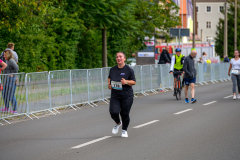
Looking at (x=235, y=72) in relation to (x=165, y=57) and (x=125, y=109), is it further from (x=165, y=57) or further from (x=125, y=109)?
(x=125, y=109)

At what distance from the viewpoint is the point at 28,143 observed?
32.3ft

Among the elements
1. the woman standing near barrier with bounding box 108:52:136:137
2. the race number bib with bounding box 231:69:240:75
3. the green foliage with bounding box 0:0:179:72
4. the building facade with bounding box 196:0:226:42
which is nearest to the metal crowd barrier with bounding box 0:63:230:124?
the green foliage with bounding box 0:0:179:72

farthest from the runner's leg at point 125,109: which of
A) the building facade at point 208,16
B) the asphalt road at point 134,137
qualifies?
the building facade at point 208,16

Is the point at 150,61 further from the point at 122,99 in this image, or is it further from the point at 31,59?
the point at 122,99

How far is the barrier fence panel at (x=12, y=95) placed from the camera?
13573 millimetres

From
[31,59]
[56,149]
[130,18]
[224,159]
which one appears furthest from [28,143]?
[31,59]

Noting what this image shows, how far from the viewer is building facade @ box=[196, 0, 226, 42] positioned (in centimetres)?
12262

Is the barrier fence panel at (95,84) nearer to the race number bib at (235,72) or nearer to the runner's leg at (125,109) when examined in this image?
Answer: the race number bib at (235,72)

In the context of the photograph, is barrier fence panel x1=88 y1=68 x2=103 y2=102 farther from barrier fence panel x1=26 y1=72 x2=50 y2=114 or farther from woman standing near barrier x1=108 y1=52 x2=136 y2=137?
woman standing near barrier x1=108 y1=52 x2=136 y2=137

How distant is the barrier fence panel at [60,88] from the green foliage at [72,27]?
2.61 metres

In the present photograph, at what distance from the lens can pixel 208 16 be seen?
12344cm

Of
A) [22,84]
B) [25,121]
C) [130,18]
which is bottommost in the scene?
[25,121]

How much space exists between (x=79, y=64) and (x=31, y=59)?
898 cm

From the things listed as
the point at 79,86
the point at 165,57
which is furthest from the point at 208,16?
the point at 79,86
